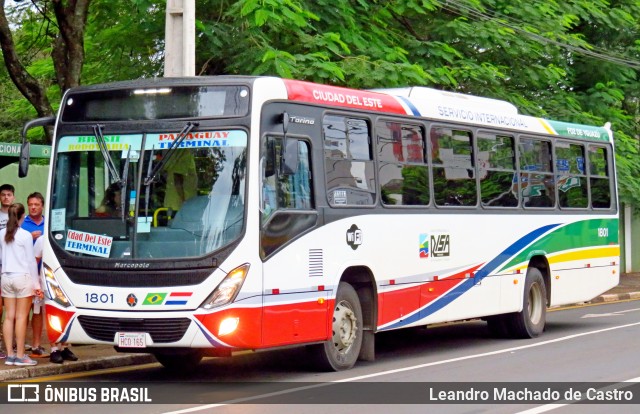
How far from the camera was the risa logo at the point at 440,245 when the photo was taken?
14.7 meters

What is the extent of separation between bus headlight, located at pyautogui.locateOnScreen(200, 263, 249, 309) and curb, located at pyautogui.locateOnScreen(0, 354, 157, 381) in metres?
2.39

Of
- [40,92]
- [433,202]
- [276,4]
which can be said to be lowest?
[433,202]

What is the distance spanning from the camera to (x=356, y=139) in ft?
43.8

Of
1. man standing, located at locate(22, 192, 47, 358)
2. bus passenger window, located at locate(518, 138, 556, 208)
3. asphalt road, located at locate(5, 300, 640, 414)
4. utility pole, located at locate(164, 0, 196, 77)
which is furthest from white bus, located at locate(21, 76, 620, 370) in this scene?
utility pole, located at locate(164, 0, 196, 77)

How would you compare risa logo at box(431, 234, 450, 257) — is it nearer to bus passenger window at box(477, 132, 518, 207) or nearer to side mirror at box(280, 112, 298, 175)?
bus passenger window at box(477, 132, 518, 207)

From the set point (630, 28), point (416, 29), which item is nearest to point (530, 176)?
point (416, 29)

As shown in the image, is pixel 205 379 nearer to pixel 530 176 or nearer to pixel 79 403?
pixel 79 403

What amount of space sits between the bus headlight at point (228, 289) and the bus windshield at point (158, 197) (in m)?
0.31

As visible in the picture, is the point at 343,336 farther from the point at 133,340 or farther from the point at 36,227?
the point at 36,227

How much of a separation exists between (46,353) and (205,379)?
2443 millimetres

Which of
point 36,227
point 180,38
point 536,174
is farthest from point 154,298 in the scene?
point 536,174

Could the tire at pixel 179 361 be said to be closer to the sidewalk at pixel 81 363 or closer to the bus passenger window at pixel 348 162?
the sidewalk at pixel 81 363

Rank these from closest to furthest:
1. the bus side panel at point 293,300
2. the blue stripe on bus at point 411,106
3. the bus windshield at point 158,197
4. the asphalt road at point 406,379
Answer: the asphalt road at point 406,379 < the bus windshield at point 158,197 < the bus side panel at point 293,300 < the blue stripe on bus at point 411,106

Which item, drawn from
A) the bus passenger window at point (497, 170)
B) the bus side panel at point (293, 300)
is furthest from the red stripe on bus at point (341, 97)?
the bus passenger window at point (497, 170)
